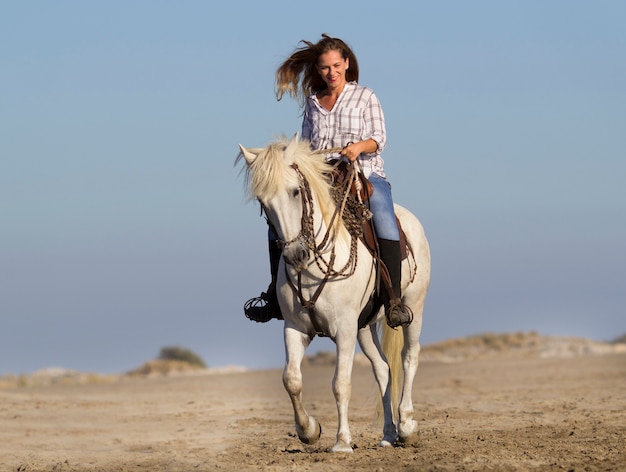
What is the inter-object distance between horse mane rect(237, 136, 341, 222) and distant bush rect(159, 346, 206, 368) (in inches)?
995

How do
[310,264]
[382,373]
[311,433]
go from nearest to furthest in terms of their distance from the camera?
[310,264] < [311,433] < [382,373]

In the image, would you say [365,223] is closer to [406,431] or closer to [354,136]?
[354,136]

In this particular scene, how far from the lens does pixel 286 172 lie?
27.1 feet

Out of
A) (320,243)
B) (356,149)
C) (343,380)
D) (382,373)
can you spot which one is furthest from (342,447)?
(356,149)

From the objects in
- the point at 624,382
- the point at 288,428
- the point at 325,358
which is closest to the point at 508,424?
the point at 288,428

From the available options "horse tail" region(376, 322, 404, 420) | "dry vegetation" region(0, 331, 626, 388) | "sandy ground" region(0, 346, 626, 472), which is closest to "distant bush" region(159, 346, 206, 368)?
"dry vegetation" region(0, 331, 626, 388)

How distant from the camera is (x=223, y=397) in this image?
17328 mm

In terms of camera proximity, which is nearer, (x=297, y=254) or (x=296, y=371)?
(x=297, y=254)

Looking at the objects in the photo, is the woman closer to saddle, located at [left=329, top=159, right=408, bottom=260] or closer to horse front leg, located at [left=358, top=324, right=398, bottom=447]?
saddle, located at [left=329, top=159, right=408, bottom=260]

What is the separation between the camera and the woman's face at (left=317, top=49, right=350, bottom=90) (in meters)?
9.59

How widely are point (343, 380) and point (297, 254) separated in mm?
1405

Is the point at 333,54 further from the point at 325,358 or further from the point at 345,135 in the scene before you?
the point at 325,358

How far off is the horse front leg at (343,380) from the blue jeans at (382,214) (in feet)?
3.68

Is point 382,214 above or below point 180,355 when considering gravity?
above
